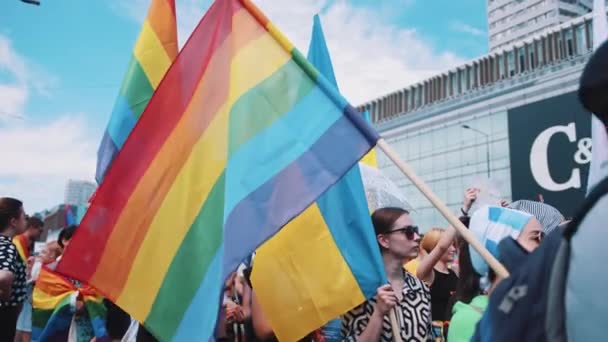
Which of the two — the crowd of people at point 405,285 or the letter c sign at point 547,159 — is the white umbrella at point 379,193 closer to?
the crowd of people at point 405,285

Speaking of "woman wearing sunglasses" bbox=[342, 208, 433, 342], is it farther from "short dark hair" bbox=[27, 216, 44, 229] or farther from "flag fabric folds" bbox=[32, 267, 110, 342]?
"short dark hair" bbox=[27, 216, 44, 229]

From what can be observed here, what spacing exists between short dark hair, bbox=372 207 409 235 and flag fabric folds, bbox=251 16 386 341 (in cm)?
31

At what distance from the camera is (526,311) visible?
104 centimetres

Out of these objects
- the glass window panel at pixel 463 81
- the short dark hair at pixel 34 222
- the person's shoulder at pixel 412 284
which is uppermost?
the glass window panel at pixel 463 81

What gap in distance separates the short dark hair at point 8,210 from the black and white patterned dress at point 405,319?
2828 mm

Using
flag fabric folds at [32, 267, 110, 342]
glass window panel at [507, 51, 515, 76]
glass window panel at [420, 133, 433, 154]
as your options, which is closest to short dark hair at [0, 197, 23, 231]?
flag fabric folds at [32, 267, 110, 342]

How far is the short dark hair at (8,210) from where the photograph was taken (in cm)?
422

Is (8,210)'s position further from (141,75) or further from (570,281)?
(570,281)

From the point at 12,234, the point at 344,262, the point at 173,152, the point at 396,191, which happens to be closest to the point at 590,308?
the point at 344,262

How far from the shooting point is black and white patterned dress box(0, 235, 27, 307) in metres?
3.86

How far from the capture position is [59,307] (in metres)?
4.99

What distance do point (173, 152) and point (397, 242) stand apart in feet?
4.67

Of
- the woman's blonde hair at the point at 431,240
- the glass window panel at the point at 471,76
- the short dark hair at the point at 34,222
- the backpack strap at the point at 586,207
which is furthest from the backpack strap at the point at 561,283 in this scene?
the glass window panel at the point at 471,76

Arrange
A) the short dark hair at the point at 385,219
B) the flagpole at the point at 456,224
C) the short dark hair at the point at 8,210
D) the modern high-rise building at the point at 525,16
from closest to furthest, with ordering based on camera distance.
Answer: the flagpole at the point at 456,224 < the short dark hair at the point at 385,219 < the short dark hair at the point at 8,210 < the modern high-rise building at the point at 525,16
